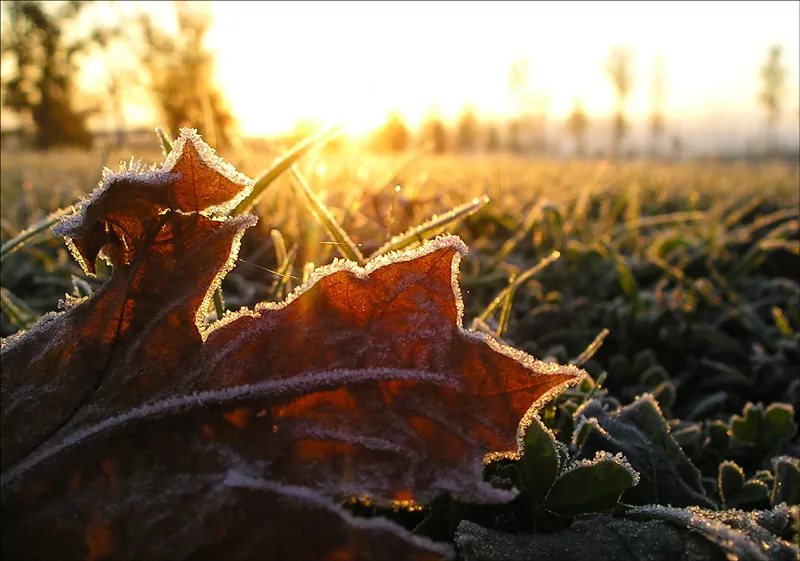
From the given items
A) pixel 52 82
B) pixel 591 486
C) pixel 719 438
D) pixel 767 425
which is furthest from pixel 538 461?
pixel 52 82

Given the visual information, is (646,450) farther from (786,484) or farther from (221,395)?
(221,395)

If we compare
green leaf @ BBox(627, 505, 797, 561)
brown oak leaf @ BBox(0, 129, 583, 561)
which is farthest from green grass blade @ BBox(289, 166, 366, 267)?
green leaf @ BBox(627, 505, 797, 561)

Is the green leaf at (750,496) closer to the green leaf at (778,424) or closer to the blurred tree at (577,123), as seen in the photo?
the green leaf at (778,424)

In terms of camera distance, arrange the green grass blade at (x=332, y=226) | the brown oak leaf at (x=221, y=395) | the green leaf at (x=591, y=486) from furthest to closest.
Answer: the green grass blade at (x=332, y=226), the green leaf at (x=591, y=486), the brown oak leaf at (x=221, y=395)

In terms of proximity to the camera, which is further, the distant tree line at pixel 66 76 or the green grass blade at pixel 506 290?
the distant tree line at pixel 66 76

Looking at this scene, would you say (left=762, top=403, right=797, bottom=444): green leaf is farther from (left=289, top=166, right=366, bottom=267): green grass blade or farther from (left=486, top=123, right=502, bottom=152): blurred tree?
(left=486, top=123, right=502, bottom=152): blurred tree

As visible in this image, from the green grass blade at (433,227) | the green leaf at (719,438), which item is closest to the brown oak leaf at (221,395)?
the green grass blade at (433,227)
